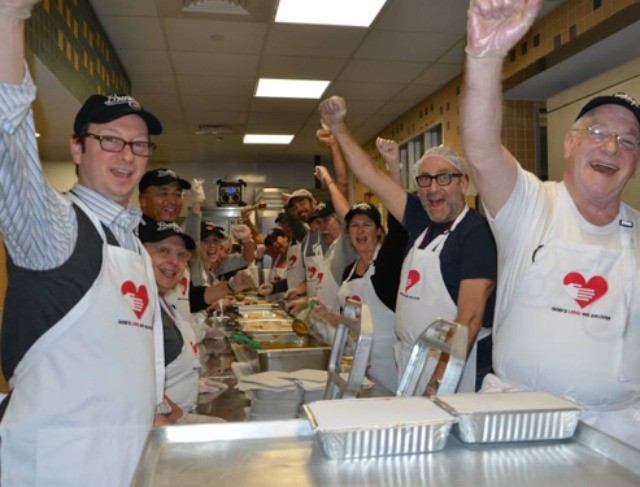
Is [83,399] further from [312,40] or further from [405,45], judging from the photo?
[405,45]

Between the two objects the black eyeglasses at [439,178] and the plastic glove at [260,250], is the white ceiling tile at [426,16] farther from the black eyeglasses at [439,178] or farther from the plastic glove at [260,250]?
the plastic glove at [260,250]

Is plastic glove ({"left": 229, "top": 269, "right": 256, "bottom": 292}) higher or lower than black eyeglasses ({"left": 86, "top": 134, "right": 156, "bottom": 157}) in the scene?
lower

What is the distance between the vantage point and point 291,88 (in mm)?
5586

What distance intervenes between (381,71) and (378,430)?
470 centimetres

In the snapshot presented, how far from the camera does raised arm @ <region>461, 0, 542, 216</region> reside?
126 cm

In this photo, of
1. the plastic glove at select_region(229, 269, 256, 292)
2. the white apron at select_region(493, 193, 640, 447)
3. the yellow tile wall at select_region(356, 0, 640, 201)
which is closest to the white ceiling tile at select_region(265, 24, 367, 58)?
the yellow tile wall at select_region(356, 0, 640, 201)

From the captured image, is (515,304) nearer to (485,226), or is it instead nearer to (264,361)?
(485,226)

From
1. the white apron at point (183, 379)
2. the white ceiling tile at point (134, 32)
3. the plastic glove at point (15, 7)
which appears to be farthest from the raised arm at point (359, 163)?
the white ceiling tile at point (134, 32)

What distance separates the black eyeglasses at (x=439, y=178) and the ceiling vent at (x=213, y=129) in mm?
5270

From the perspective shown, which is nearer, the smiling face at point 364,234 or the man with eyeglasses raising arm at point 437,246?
the man with eyeglasses raising arm at point 437,246

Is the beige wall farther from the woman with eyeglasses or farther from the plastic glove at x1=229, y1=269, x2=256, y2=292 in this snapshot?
the woman with eyeglasses

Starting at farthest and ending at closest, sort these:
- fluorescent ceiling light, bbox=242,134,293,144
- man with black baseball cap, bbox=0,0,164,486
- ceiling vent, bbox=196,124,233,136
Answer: fluorescent ceiling light, bbox=242,134,293,144 → ceiling vent, bbox=196,124,233,136 → man with black baseball cap, bbox=0,0,164,486

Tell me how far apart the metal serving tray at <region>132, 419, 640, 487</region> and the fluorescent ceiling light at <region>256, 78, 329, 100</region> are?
4733 millimetres

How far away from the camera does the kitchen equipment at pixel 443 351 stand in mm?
1176
